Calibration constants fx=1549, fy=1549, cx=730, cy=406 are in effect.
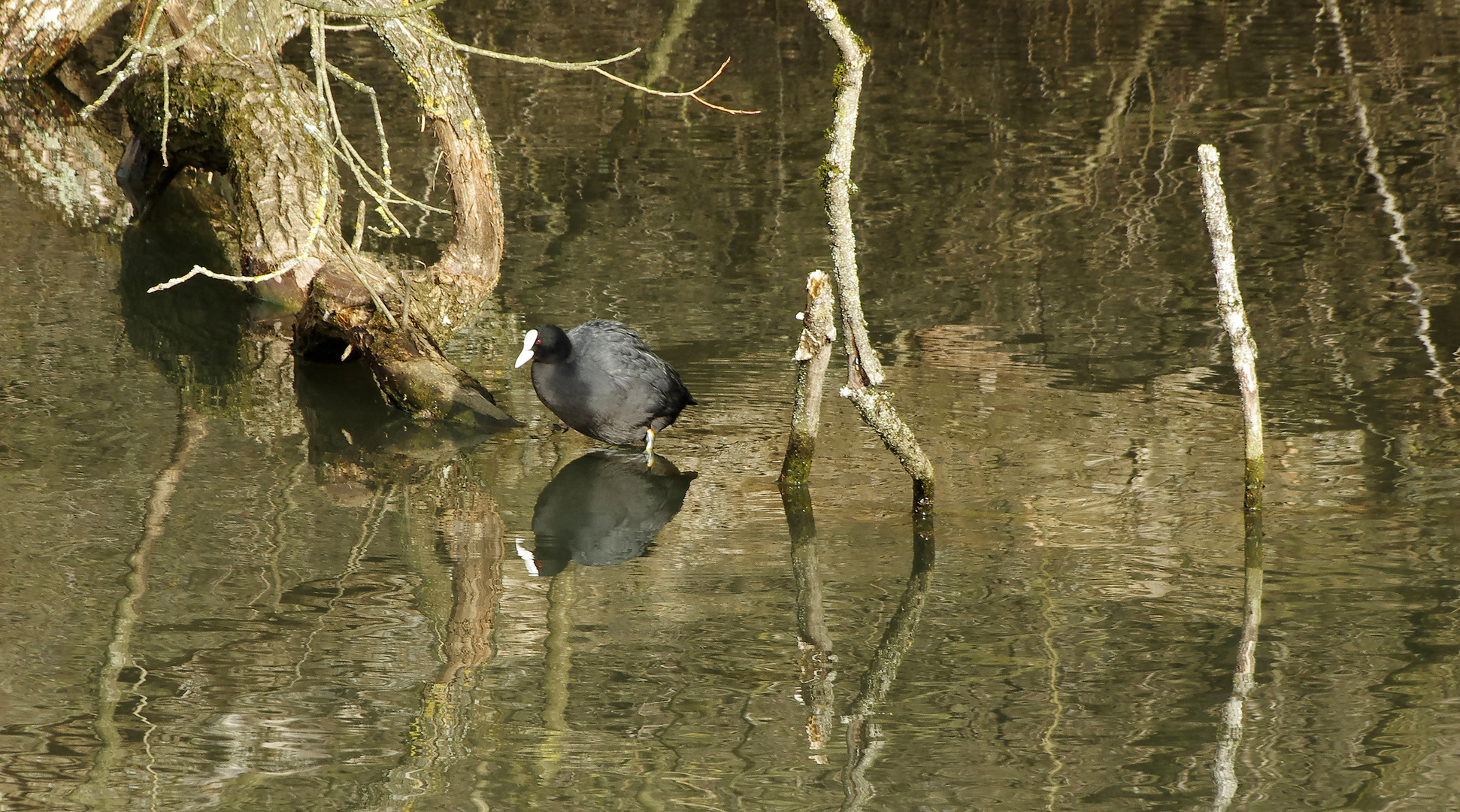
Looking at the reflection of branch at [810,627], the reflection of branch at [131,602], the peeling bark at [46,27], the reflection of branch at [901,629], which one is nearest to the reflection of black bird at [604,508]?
the reflection of branch at [810,627]

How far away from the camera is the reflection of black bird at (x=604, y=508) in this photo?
21.7ft

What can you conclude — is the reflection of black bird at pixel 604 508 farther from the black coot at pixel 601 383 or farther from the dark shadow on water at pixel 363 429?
the dark shadow on water at pixel 363 429

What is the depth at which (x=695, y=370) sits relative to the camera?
345 inches

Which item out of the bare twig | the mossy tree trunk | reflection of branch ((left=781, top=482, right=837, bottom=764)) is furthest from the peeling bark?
the bare twig

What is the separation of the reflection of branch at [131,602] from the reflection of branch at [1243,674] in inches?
133

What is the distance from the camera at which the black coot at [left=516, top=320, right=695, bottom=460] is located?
740 centimetres

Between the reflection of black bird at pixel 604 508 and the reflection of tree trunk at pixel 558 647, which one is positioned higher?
the reflection of black bird at pixel 604 508

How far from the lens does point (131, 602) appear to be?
19.6 feet

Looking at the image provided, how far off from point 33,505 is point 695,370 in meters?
3.52

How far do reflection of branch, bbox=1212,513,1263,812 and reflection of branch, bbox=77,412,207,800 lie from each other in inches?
133

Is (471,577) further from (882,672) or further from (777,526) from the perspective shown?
(882,672)

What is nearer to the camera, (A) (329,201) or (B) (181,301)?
(A) (329,201)

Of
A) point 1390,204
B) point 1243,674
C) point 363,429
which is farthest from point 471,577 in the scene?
point 1390,204

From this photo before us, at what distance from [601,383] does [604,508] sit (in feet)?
2.13
